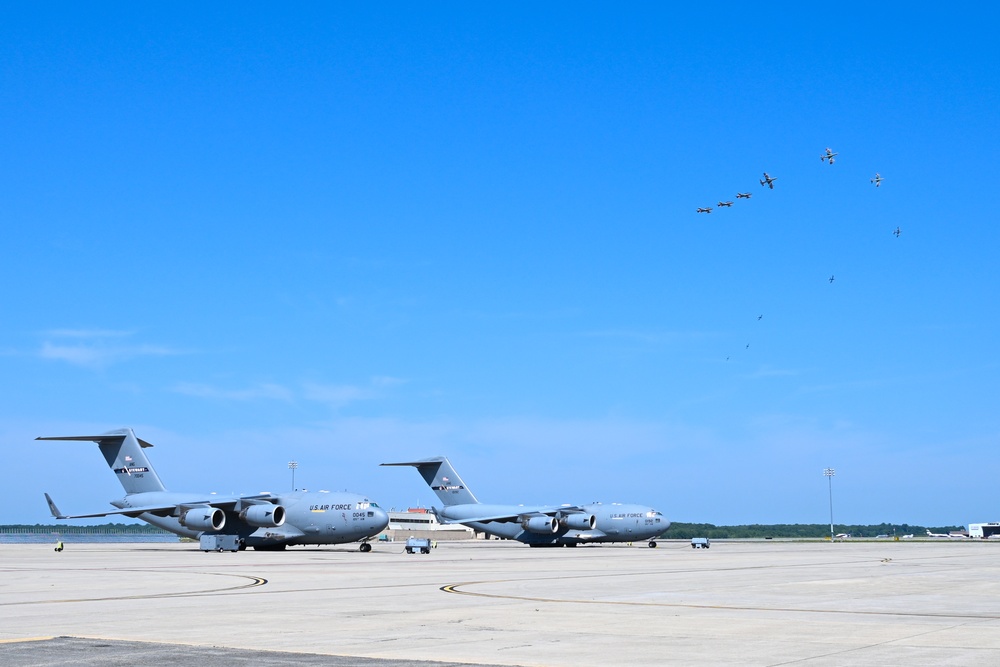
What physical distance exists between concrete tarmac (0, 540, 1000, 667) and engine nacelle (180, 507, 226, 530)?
1269 inches

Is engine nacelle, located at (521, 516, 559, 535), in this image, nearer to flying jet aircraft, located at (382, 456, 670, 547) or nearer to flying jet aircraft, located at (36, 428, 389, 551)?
flying jet aircraft, located at (382, 456, 670, 547)

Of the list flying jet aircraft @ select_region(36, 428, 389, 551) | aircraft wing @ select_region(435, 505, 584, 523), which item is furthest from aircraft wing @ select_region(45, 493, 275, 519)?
aircraft wing @ select_region(435, 505, 584, 523)

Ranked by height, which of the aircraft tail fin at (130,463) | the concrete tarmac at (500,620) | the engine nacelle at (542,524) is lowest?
the concrete tarmac at (500,620)

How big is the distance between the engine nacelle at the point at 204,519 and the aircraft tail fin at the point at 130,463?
849 cm

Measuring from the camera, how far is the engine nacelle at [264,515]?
6500cm

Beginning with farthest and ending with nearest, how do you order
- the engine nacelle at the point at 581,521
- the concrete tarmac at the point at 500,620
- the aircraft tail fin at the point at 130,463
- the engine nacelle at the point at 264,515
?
1. the engine nacelle at the point at 581,521
2. the aircraft tail fin at the point at 130,463
3. the engine nacelle at the point at 264,515
4. the concrete tarmac at the point at 500,620

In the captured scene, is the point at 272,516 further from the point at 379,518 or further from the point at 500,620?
the point at 500,620

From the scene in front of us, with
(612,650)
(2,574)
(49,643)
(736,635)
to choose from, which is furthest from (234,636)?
(2,574)

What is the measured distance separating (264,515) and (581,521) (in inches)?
1119

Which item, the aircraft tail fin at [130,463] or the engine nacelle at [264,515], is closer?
the engine nacelle at [264,515]

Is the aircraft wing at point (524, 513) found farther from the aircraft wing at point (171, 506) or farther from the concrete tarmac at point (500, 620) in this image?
the concrete tarmac at point (500, 620)

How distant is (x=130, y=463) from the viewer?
2926 inches

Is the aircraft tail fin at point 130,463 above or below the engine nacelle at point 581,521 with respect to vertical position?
above

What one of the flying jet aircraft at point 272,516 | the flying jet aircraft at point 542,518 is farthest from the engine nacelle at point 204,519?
the flying jet aircraft at point 542,518
